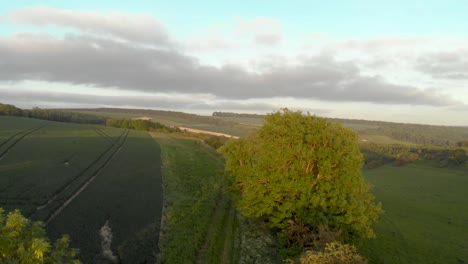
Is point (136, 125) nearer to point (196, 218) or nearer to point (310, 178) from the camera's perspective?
point (196, 218)

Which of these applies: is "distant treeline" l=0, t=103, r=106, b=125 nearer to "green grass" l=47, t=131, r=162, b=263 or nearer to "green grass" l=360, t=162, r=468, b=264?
"green grass" l=47, t=131, r=162, b=263

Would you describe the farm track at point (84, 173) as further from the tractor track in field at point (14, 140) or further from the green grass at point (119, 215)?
the tractor track in field at point (14, 140)

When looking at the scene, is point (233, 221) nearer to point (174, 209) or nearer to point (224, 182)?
point (174, 209)

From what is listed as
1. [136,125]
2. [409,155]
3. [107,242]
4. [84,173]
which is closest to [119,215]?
[107,242]

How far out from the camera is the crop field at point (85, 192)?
28.0m

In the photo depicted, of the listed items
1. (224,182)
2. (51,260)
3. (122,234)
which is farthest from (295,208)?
(224,182)

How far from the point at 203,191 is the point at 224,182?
1343cm

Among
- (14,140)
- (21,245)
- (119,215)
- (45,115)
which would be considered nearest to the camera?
(21,245)

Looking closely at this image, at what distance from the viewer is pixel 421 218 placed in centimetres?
5347

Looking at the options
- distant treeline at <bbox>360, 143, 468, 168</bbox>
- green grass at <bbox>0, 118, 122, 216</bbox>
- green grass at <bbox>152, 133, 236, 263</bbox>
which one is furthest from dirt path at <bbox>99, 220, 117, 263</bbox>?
distant treeline at <bbox>360, 143, 468, 168</bbox>

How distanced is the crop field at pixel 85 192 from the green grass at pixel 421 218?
22.1 meters

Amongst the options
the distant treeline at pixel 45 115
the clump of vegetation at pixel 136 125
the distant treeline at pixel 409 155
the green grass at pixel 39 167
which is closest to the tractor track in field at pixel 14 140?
the green grass at pixel 39 167

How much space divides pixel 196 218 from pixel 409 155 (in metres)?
114

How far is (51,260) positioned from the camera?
36.6 feet
